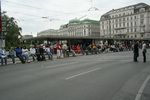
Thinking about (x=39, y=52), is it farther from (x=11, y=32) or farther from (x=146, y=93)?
(x=11, y=32)

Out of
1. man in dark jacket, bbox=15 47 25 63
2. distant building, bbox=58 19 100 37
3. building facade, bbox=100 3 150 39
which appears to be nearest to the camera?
man in dark jacket, bbox=15 47 25 63

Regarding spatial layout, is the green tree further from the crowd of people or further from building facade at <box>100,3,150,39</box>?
building facade at <box>100,3,150,39</box>

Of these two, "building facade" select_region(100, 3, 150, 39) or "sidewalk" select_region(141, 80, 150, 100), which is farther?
"building facade" select_region(100, 3, 150, 39)

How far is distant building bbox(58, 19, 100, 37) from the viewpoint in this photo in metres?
134

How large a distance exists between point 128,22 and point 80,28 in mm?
28484

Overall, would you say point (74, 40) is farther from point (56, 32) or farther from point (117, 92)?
point (56, 32)

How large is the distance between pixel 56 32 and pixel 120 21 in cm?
3867

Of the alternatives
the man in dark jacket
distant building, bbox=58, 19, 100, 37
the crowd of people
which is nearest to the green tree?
distant building, bbox=58, 19, 100, 37

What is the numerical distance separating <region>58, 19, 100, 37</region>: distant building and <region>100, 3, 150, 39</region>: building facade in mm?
7372

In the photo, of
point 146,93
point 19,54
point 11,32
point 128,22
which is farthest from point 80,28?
point 146,93

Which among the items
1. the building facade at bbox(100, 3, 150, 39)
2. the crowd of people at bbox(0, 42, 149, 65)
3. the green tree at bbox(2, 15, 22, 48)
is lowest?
the crowd of people at bbox(0, 42, 149, 65)

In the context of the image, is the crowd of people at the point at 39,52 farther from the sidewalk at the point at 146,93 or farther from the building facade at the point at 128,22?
the building facade at the point at 128,22

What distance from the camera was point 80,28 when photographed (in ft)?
462

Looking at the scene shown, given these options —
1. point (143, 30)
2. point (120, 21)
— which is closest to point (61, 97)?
point (143, 30)
